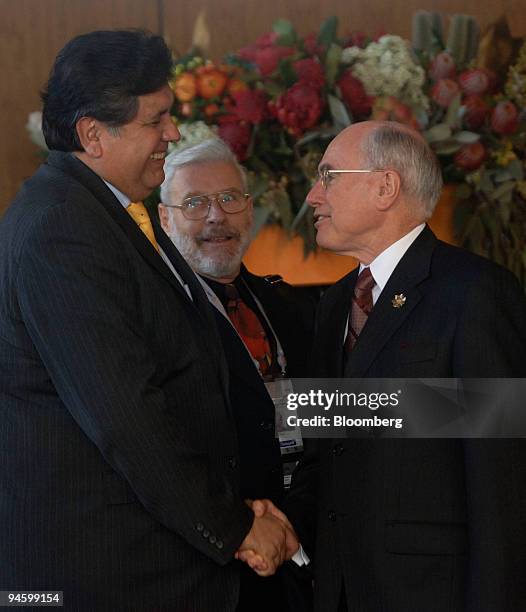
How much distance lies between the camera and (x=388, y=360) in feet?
6.02

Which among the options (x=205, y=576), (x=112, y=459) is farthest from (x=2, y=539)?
(x=205, y=576)

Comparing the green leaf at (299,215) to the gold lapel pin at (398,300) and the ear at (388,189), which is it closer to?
the ear at (388,189)

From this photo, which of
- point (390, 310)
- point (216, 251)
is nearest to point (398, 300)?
point (390, 310)

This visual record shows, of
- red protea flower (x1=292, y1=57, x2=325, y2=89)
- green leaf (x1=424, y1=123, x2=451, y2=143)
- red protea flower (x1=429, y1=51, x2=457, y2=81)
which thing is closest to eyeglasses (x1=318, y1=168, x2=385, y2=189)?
red protea flower (x1=292, y1=57, x2=325, y2=89)

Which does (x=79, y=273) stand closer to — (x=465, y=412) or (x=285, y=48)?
(x=465, y=412)

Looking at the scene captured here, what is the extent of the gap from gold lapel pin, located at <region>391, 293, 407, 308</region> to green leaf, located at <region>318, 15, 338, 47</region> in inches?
44.1

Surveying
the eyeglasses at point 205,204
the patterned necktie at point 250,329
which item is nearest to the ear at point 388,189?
the patterned necktie at point 250,329

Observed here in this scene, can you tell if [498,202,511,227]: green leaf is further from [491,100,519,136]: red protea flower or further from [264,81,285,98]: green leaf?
[264,81,285,98]: green leaf

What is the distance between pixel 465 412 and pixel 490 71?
4.53 ft

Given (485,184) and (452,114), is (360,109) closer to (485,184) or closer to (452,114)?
(452,114)

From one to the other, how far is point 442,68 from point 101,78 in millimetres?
1298

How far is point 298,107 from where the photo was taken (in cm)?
261

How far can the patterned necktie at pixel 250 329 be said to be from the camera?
2354 millimetres

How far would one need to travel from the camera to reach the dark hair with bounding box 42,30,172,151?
67.8 inches
